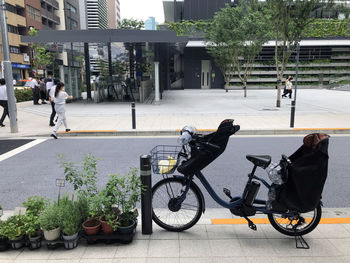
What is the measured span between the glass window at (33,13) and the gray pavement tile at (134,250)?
7051 cm

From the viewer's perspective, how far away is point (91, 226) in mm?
3596

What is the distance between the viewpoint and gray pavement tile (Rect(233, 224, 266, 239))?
3721 mm

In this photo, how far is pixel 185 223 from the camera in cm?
393

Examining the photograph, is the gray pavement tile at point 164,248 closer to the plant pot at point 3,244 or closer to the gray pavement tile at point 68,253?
the gray pavement tile at point 68,253

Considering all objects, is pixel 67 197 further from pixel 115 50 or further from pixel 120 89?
pixel 115 50

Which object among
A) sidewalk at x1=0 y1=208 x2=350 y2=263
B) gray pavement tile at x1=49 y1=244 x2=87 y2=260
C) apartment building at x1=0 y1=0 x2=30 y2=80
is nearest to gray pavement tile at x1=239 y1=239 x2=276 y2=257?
sidewalk at x1=0 y1=208 x2=350 y2=263

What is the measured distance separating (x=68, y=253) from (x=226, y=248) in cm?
175

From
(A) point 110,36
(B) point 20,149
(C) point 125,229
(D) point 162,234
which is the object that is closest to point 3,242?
(C) point 125,229

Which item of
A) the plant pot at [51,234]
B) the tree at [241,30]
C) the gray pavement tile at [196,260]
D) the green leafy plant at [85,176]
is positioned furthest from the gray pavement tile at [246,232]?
the tree at [241,30]

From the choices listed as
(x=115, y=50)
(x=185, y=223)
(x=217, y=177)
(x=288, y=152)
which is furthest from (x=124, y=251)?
(x=115, y=50)

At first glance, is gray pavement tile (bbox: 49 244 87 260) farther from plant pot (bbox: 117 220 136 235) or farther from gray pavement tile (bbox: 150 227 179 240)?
gray pavement tile (bbox: 150 227 179 240)

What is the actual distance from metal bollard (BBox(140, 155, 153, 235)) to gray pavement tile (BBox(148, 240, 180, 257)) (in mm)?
200

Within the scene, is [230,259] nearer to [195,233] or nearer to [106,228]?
[195,233]

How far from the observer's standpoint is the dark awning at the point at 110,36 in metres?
18.2
